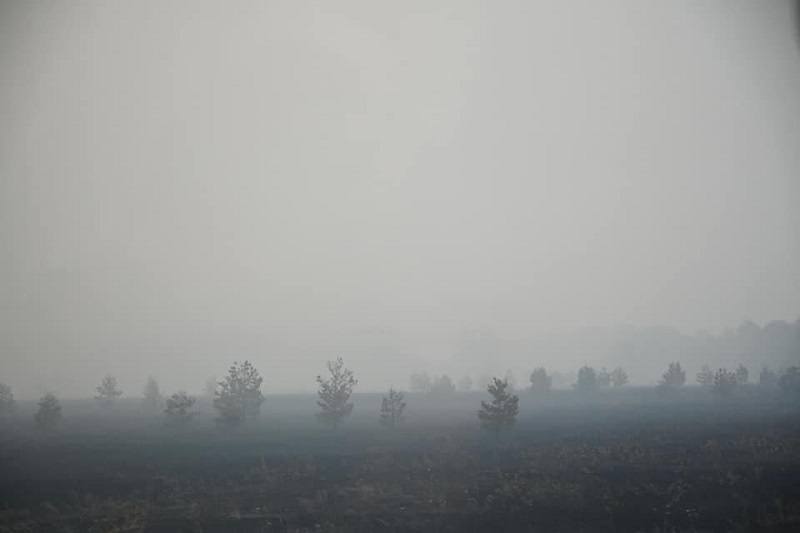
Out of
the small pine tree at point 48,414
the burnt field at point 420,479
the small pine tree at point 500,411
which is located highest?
the small pine tree at point 500,411

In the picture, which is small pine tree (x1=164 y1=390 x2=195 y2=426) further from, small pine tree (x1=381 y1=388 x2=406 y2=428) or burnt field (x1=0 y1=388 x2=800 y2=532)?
small pine tree (x1=381 y1=388 x2=406 y2=428)

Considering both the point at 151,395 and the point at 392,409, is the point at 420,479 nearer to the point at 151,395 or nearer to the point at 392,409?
the point at 392,409

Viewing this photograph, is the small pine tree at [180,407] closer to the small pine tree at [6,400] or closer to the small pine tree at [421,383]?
the small pine tree at [6,400]

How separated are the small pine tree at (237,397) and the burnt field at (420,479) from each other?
2482mm

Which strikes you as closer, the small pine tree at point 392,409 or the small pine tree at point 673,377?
the small pine tree at point 392,409

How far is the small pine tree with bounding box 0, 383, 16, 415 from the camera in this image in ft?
322

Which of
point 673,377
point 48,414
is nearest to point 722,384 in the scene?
point 673,377

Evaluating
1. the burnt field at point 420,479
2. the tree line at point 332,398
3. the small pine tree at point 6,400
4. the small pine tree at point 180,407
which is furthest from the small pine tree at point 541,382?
the small pine tree at point 6,400

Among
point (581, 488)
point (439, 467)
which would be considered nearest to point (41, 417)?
point (439, 467)

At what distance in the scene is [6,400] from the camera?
100m

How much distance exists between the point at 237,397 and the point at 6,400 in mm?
69112

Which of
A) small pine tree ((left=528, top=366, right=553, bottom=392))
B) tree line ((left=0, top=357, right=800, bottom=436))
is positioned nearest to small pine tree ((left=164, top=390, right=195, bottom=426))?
tree line ((left=0, top=357, right=800, bottom=436))

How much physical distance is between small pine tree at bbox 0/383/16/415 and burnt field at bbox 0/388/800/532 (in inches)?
2010

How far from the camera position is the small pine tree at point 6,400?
98106mm
